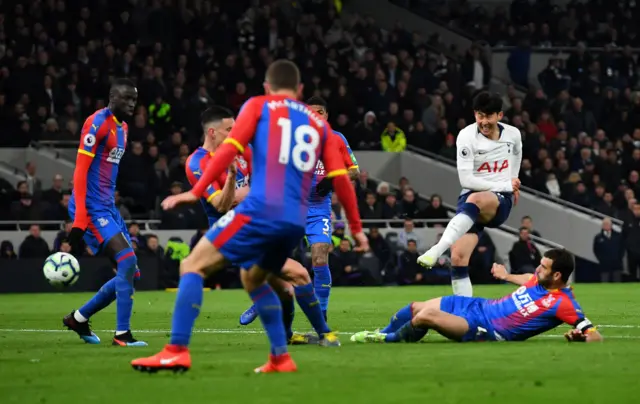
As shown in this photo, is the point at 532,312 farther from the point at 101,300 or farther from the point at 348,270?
the point at 348,270

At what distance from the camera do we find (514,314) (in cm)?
1163

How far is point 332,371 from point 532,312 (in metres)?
2.86

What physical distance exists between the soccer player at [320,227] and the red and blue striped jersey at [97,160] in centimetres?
215

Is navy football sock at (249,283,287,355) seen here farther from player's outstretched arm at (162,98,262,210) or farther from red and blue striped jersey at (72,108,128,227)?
red and blue striped jersey at (72,108,128,227)

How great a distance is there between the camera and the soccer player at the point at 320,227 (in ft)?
44.8

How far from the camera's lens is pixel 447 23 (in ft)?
126

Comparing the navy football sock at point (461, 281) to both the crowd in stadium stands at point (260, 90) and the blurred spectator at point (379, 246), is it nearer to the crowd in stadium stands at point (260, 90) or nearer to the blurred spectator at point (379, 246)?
the crowd in stadium stands at point (260, 90)

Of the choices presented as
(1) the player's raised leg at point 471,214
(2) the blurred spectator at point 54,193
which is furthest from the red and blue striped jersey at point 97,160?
(2) the blurred spectator at point 54,193

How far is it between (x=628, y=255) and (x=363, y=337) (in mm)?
18370

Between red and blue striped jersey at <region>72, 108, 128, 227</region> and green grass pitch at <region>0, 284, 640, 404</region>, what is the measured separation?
4.58ft

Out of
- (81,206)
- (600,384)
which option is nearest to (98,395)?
(600,384)

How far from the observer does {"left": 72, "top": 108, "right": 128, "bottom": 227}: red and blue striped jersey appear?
12203 millimetres

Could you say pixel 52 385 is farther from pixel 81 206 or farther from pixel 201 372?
pixel 81 206

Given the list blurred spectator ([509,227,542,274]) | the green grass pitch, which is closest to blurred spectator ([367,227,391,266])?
blurred spectator ([509,227,542,274])
